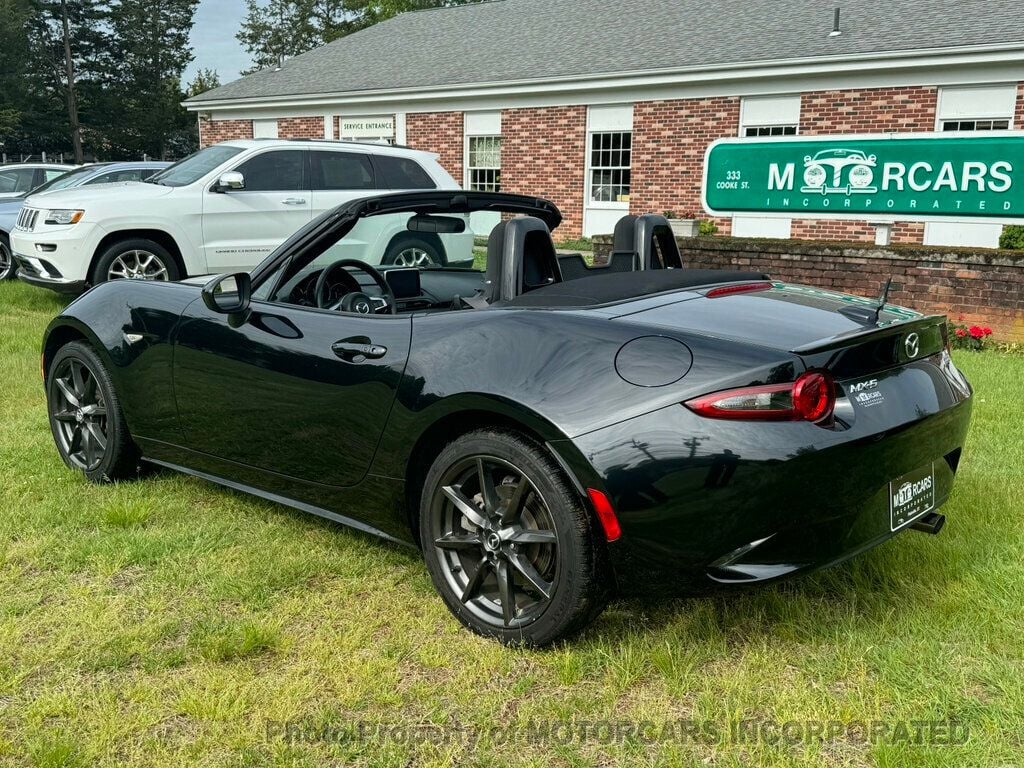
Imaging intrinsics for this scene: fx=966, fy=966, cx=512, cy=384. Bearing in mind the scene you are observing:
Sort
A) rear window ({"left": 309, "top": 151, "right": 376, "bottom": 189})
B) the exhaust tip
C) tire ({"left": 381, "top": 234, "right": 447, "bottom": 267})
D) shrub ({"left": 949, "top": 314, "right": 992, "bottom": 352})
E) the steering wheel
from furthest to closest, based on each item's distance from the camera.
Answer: rear window ({"left": 309, "top": 151, "right": 376, "bottom": 189}) < shrub ({"left": 949, "top": 314, "right": 992, "bottom": 352}) < tire ({"left": 381, "top": 234, "right": 447, "bottom": 267}) < the steering wheel < the exhaust tip

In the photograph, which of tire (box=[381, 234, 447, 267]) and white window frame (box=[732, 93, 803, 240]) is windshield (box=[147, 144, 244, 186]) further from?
white window frame (box=[732, 93, 803, 240])

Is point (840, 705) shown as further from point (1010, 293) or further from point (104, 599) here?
point (1010, 293)

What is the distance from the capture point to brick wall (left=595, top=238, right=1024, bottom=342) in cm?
828

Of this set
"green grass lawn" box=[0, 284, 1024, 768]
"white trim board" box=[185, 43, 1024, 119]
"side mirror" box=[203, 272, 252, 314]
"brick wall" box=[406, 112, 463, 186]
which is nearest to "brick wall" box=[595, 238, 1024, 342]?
"green grass lawn" box=[0, 284, 1024, 768]

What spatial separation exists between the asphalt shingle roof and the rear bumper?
1479 cm

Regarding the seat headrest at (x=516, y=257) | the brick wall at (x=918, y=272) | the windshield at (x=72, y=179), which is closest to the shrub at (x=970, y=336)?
the brick wall at (x=918, y=272)

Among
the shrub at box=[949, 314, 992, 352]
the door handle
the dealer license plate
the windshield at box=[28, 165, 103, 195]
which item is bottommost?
the shrub at box=[949, 314, 992, 352]

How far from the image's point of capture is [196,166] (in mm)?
10250

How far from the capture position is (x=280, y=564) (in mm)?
3709

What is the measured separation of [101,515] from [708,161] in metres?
7.57

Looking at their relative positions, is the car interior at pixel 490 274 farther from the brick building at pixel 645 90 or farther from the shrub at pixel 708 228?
the shrub at pixel 708 228

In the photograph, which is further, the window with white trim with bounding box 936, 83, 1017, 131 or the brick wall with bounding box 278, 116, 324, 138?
the brick wall with bounding box 278, 116, 324, 138

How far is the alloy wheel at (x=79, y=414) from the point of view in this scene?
180 inches

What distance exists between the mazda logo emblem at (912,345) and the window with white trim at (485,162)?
1971 cm
